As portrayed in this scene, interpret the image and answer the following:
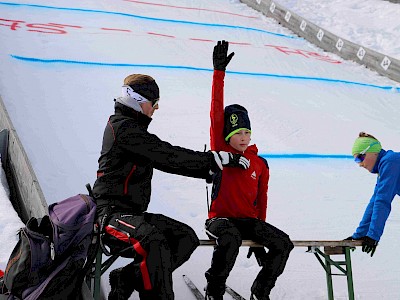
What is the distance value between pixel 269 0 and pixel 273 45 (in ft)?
9.13

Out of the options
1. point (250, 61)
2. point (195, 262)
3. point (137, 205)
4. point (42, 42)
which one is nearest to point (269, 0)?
point (250, 61)

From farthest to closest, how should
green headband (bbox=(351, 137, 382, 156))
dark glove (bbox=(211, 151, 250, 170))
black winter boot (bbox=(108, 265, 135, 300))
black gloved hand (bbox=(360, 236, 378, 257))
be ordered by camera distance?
green headband (bbox=(351, 137, 382, 156))
black gloved hand (bbox=(360, 236, 378, 257))
dark glove (bbox=(211, 151, 250, 170))
black winter boot (bbox=(108, 265, 135, 300))

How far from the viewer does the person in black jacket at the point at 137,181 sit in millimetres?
2896

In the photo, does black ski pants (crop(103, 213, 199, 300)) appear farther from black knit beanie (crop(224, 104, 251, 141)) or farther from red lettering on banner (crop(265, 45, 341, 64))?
red lettering on banner (crop(265, 45, 341, 64))

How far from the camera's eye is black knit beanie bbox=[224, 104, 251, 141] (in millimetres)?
3514

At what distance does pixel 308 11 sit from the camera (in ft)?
47.7

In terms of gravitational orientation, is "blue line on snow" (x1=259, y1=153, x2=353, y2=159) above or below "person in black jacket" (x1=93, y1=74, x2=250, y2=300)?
below

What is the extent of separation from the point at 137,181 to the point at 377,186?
4.30 feet

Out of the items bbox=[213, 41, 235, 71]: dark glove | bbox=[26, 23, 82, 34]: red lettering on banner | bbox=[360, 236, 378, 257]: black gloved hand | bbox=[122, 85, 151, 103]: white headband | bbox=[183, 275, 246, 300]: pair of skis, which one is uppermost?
bbox=[213, 41, 235, 71]: dark glove

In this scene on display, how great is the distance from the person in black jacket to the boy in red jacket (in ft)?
0.77

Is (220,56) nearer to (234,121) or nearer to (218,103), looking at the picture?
(218,103)

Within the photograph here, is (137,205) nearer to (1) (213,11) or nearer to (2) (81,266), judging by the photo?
(2) (81,266)

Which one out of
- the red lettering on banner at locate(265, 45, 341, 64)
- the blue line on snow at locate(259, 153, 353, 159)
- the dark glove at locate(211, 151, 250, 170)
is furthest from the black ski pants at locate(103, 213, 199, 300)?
Result: the red lettering on banner at locate(265, 45, 341, 64)

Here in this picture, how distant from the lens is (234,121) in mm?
3518
